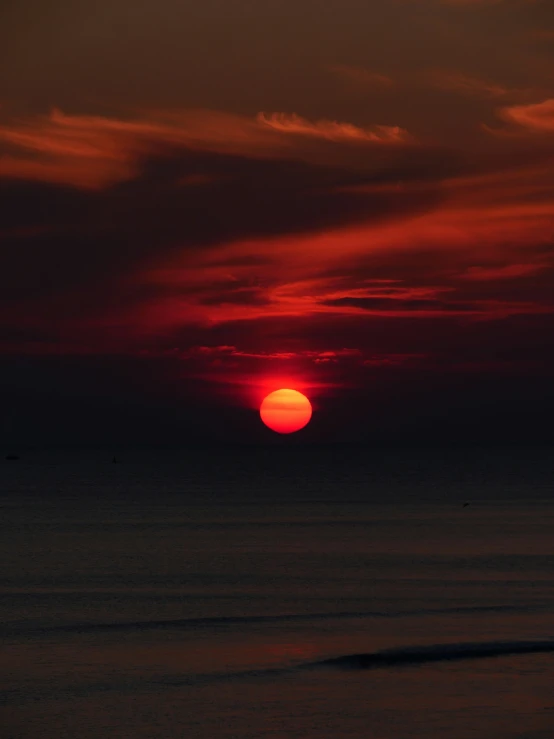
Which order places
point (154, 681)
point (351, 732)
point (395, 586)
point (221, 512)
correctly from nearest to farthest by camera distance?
point (351, 732) < point (154, 681) < point (395, 586) < point (221, 512)

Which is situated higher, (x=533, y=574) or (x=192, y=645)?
(x=533, y=574)

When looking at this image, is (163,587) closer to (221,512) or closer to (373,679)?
(373,679)

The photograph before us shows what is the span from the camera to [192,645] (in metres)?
52.9

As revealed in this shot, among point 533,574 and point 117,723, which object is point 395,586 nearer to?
point 533,574

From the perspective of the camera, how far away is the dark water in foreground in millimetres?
39969

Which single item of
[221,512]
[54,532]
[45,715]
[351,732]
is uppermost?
[221,512]


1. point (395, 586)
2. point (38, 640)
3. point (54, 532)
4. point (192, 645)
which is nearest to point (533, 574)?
point (395, 586)

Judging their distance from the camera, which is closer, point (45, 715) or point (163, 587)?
point (45, 715)

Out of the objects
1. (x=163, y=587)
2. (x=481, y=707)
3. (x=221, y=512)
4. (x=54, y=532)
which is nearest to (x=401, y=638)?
(x=481, y=707)

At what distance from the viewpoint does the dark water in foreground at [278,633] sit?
39969mm

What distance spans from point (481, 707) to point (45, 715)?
666 inches

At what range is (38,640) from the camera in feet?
176

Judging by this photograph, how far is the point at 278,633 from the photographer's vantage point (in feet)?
183

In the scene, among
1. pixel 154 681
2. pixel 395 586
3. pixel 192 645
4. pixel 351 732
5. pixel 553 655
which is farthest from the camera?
pixel 395 586
